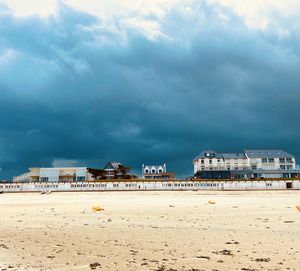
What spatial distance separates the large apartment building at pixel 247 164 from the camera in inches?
4838

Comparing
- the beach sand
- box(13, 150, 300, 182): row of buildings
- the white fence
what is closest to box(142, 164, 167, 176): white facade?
box(13, 150, 300, 182): row of buildings

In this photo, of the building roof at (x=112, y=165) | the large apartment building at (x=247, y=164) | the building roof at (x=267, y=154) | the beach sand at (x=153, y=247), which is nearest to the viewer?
the beach sand at (x=153, y=247)

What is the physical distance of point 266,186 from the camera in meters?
75.1

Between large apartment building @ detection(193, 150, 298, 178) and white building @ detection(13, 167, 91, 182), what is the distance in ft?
139

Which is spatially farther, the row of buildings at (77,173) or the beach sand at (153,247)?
the row of buildings at (77,173)

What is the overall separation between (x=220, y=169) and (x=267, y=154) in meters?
19.6

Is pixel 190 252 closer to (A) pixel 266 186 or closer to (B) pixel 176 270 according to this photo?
(B) pixel 176 270

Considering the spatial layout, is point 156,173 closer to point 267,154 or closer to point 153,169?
point 153,169

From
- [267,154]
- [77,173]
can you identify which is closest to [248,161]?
[267,154]

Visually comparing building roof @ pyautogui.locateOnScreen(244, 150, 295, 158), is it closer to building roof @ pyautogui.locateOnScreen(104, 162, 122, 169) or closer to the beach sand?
building roof @ pyautogui.locateOnScreen(104, 162, 122, 169)

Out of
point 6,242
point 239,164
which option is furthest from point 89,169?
point 6,242

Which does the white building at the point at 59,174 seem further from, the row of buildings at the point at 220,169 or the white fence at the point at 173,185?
the white fence at the point at 173,185

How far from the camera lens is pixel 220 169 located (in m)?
127

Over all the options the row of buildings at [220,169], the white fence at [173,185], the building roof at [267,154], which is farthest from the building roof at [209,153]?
the white fence at [173,185]
